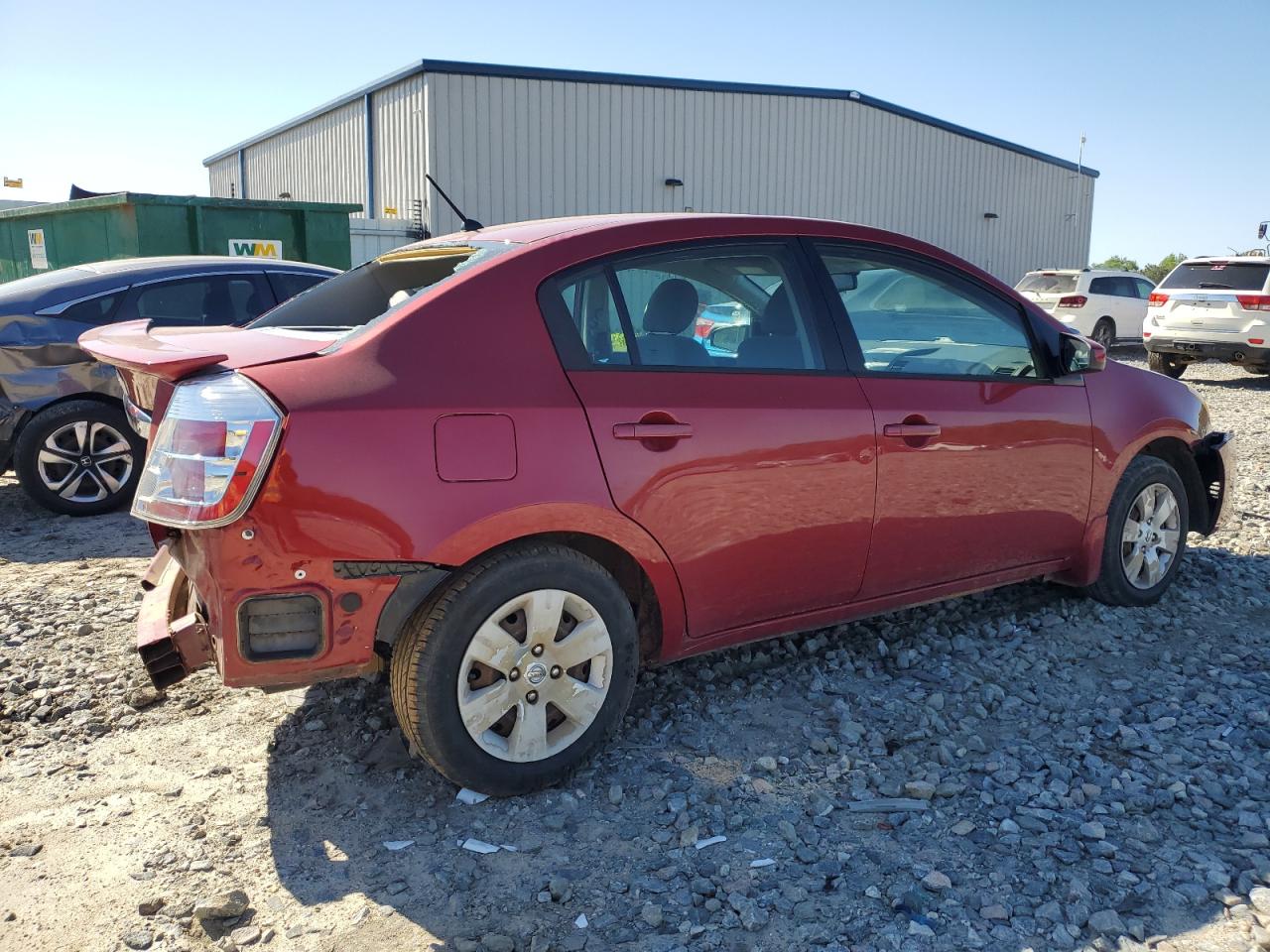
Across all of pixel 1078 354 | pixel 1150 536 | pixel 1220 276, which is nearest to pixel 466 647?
pixel 1078 354

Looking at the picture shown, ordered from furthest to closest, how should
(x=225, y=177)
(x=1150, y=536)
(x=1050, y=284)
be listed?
(x=225, y=177) < (x=1050, y=284) < (x=1150, y=536)

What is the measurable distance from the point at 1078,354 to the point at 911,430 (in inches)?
41.1

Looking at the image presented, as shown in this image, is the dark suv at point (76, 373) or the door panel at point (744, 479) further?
the dark suv at point (76, 373)

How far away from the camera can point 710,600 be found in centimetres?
338

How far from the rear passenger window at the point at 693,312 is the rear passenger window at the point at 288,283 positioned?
447cm

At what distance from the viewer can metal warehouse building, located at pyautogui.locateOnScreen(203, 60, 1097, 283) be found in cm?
1777

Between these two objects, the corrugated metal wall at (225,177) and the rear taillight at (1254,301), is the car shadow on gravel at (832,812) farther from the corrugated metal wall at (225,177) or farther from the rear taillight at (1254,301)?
the corrugated metal wall at (225,177)

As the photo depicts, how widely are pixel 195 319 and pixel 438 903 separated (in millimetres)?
5370

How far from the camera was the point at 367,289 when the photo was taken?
375 centimetres

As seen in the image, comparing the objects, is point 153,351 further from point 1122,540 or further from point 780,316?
point 1122,540

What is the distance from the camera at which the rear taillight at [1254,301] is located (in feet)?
47.2

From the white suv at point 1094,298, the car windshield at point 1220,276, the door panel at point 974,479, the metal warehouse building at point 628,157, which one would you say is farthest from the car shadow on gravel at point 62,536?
the white suv at point 1094,298

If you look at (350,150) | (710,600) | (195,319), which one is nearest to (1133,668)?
(710,600)

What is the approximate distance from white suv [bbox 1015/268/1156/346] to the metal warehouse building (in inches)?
196
